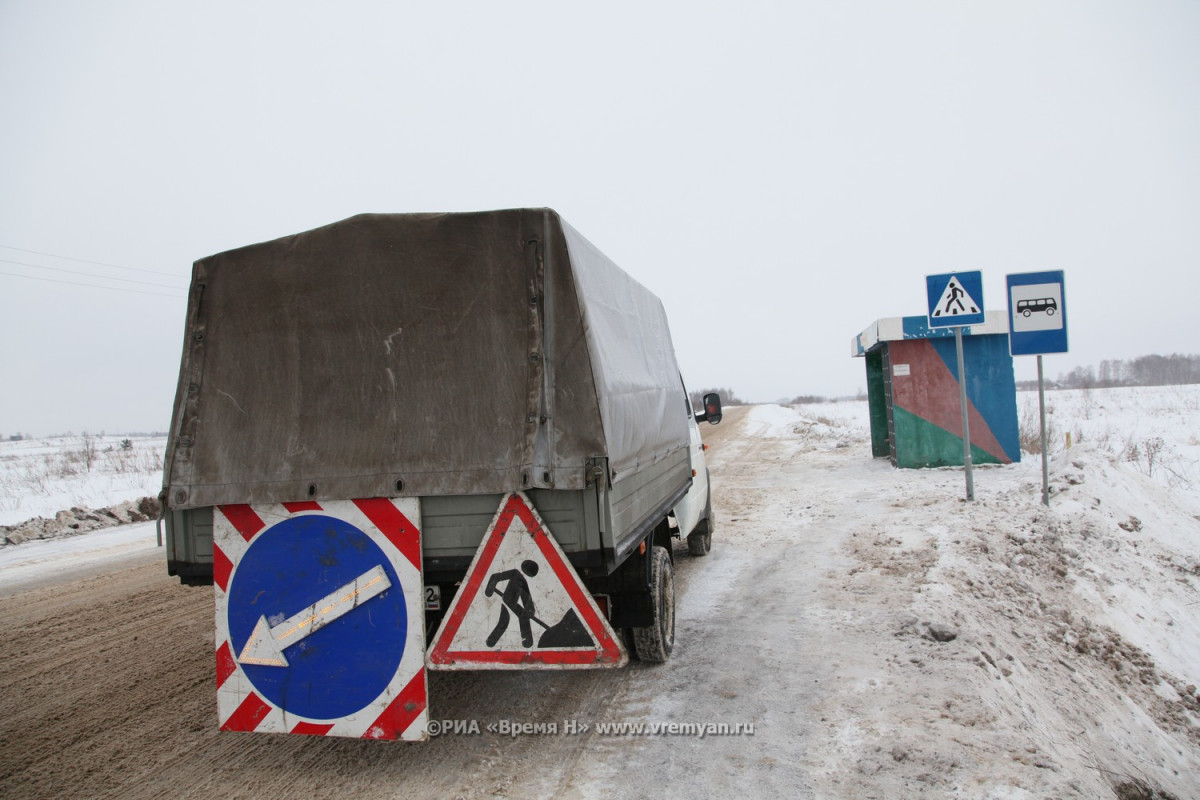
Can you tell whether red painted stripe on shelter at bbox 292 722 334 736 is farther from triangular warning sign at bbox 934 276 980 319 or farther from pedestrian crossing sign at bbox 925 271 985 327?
triangular warning sign at bbox 934 276 980 319

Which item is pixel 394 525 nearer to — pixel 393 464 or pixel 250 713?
pixel 393 464

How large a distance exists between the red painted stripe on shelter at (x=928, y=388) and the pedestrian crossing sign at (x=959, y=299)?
3.93m

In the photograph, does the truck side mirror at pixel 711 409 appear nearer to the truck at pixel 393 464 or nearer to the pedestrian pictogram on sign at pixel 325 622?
the truck at pixel 393 464

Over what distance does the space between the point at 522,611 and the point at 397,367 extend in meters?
1.36

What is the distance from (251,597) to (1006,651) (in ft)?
15.0

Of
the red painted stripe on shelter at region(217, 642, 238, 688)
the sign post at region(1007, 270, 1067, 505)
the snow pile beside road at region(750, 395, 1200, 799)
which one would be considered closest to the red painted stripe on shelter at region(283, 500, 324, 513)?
the red painted stripe on shelter at region(217, 642, 238, 688)

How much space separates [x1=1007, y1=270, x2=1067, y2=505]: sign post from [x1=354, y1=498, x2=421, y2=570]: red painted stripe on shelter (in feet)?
25.5

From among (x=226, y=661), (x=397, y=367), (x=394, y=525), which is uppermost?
(x=397, y=367)

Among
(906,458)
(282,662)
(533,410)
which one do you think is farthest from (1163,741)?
(906,458)

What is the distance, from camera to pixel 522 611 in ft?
10.5

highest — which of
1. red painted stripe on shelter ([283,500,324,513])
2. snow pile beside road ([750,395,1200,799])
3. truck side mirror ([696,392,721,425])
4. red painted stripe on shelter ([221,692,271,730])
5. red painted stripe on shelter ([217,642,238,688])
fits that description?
truck side mirror ([696,392,721,425])

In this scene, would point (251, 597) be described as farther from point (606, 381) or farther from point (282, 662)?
point (606, 381)

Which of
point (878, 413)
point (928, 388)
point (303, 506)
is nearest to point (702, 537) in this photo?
point (303, 506)

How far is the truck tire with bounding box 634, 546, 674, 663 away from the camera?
4289 mm
